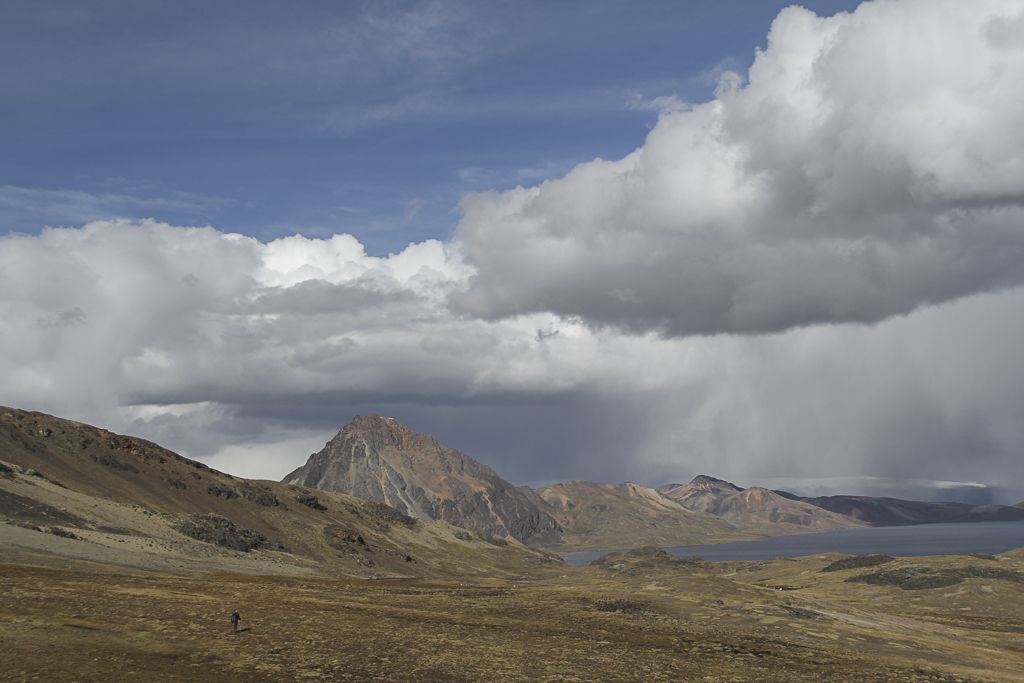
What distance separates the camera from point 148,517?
12281cm

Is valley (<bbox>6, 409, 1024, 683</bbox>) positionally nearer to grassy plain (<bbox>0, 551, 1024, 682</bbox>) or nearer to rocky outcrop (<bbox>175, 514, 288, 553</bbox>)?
grassy plain (<bbox>0, 551, 1024, 682</bbox>)

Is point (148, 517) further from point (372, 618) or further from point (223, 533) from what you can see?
point (372, 618)

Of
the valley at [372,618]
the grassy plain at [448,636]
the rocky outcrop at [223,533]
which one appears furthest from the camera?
the rocky outcrop at [223,533]

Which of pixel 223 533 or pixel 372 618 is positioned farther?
pixel 223 533

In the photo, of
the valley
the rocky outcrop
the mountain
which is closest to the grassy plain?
the valley

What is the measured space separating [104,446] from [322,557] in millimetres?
57275

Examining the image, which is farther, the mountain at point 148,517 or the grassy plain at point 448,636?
the mountain at point 148,517

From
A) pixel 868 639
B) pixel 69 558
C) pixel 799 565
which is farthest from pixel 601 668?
pixel 799 565

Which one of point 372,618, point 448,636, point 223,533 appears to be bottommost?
point 223,533

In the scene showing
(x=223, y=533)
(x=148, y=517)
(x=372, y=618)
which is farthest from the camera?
(x=223, y=533)

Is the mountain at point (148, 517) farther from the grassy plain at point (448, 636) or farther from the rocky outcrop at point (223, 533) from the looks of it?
the grassy plain at point (448, 636)

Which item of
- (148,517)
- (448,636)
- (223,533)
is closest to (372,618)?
(448,636)

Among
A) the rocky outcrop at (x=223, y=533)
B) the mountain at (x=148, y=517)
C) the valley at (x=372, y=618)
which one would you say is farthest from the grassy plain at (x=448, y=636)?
the rocky outcrop at (x=223, y=533)

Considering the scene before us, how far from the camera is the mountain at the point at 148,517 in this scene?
300 ft
